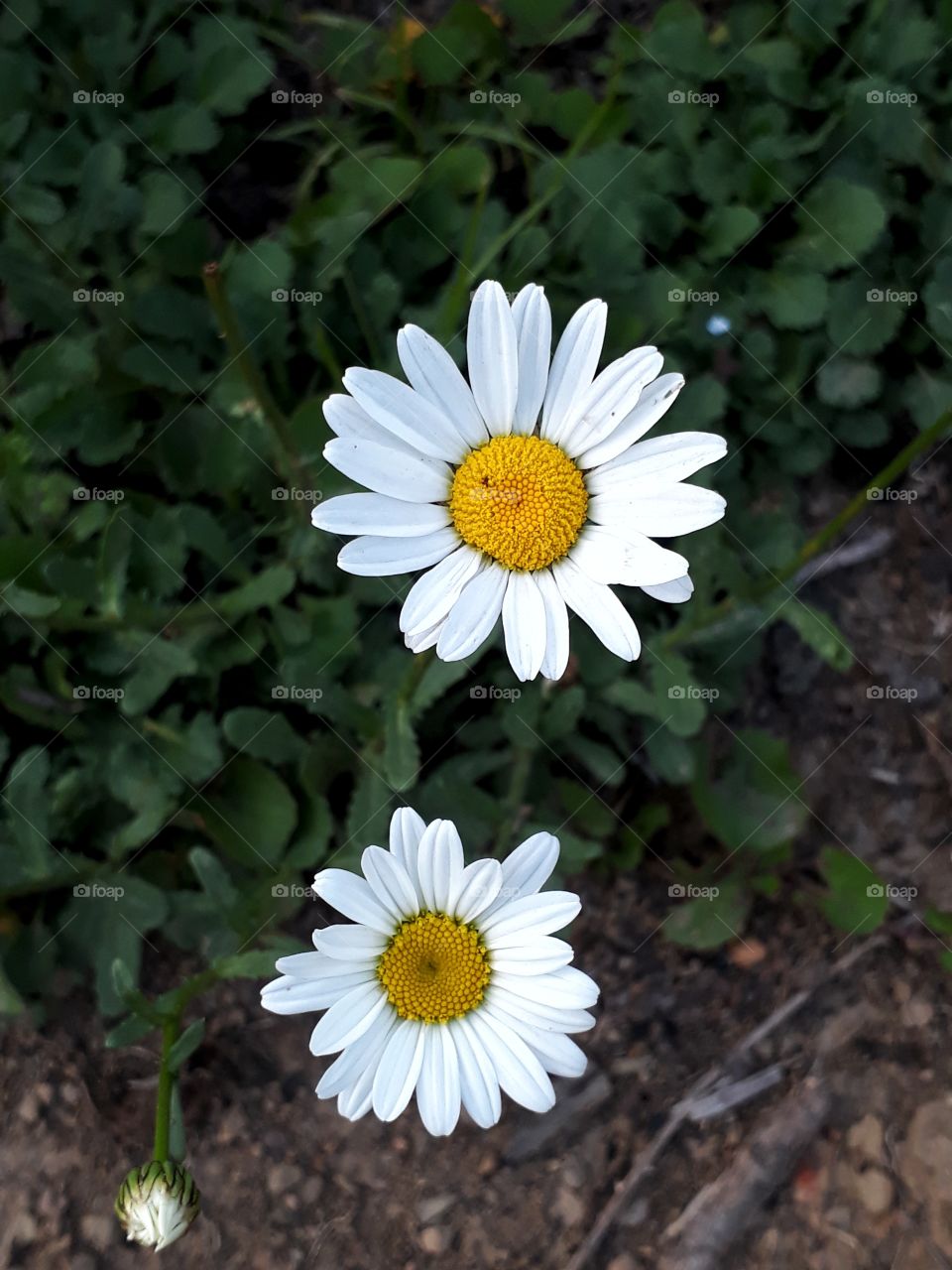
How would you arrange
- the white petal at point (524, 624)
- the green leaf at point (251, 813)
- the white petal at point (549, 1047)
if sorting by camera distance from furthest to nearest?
the green leaf at point (251, 813) < the white petal at point (549, 1047) < the white petal at point (524, 624)

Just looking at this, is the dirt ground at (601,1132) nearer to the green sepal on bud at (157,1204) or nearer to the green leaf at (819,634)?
the green leaf at (819,634)

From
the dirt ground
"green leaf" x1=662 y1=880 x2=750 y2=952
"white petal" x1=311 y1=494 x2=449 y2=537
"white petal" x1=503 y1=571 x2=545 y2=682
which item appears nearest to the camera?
"white petal" x1=311 y1=494 x2=449 y2=537

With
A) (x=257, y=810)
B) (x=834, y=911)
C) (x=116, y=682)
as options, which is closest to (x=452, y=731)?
(x=257, y=810)

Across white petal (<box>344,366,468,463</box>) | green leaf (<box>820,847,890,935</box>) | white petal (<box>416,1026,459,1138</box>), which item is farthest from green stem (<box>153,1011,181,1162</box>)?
green leaf (<box>820,847,890,935</box>)

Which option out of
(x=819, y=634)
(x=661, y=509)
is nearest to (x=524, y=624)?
(x=661, y=509)

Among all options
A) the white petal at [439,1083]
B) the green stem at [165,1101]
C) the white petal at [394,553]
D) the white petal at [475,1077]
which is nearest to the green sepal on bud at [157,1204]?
the green stem at [165,1101]

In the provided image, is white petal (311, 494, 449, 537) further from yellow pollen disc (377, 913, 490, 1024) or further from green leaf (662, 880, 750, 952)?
green leaf (662, 880, 750, 952)

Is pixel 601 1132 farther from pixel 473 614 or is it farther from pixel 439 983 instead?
pixel 473 614
